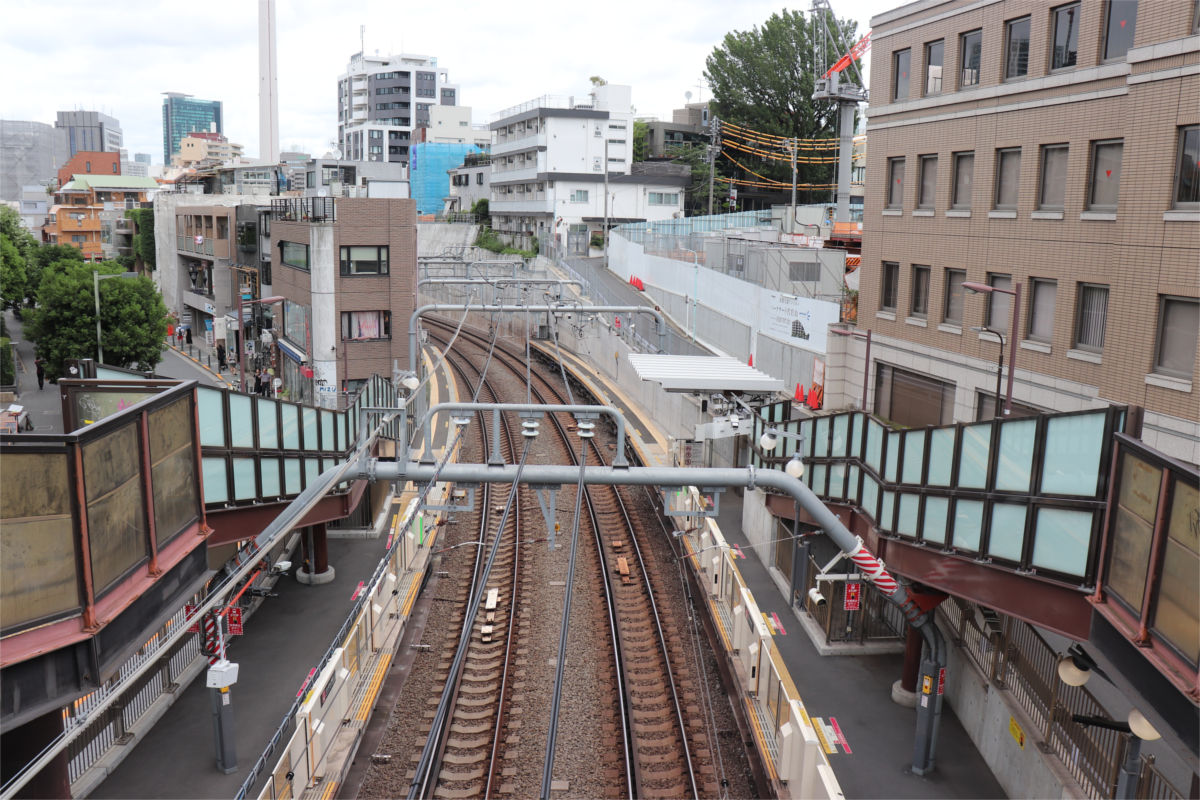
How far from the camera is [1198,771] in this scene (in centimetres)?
683

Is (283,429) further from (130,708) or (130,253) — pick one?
(130,253)

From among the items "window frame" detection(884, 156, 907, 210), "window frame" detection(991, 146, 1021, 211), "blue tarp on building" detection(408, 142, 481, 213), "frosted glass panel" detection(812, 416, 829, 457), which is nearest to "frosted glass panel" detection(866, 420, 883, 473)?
"frosted glass panel" detection(812, 416, 829, 457)

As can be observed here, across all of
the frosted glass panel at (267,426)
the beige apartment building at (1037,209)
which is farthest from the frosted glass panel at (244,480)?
the beige apartment building at (1037,209)

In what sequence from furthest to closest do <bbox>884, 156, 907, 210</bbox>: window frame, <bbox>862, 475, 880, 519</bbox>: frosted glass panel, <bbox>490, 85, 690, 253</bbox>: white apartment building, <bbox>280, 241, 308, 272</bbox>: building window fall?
<bbox>490, 85, 690, 253</bbox>: white apartment building < <bbox>280, 241, 308, 272</bbox>: building window < <bbox>884, 156, 907, 210</bbox>: window frame < <bbox>862, 475, 880, 519</bbox>: frosted glass panel

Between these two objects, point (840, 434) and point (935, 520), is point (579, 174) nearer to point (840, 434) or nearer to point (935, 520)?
point (840, 434)

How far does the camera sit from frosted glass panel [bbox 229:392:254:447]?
14.3 meters

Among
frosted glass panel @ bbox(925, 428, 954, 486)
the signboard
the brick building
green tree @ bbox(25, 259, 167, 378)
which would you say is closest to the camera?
frosted glass panel @ bbox(925, 428, 954, 486)

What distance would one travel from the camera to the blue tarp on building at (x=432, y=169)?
347 feet

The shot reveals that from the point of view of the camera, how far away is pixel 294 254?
126 feet

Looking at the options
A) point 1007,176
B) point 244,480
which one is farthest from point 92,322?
point 1007,176

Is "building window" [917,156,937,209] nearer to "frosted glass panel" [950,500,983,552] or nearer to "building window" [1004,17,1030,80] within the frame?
"building window" [1004,17,1030,80]

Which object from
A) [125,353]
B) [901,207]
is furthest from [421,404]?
[125,353]

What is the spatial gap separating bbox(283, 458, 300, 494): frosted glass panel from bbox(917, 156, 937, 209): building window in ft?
51.9

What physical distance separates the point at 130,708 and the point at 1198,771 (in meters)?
13.2
